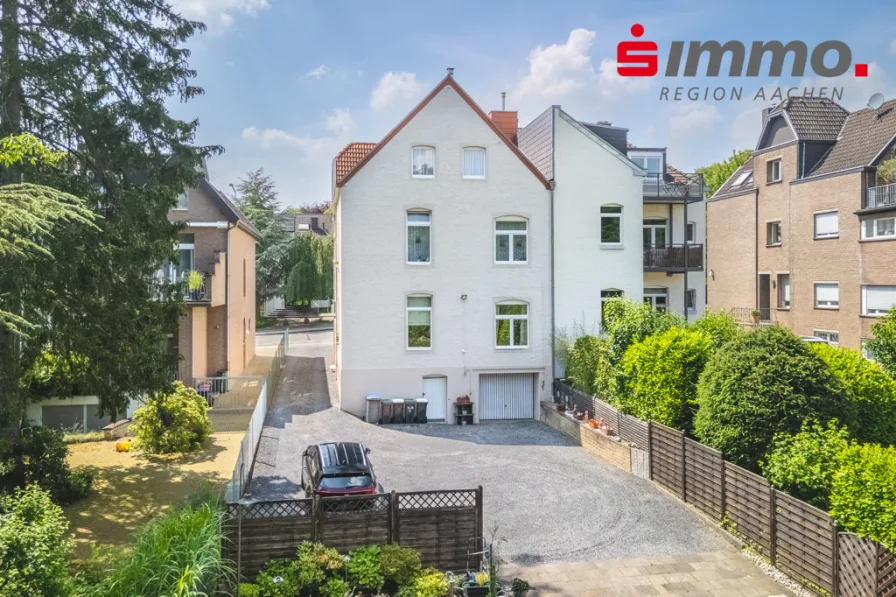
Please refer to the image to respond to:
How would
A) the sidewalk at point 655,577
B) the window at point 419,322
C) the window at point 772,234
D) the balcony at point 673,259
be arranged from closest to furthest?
the sidewalk at point 655,577 → the window at point 419,322 → the balcony at point 673,259 → the window at point 772,234

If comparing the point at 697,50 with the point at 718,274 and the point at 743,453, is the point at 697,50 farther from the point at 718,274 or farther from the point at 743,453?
the point at 718,274

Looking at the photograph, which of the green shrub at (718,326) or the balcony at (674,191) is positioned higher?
the balcony at (674,191)

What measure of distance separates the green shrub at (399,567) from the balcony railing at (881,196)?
2648 cm

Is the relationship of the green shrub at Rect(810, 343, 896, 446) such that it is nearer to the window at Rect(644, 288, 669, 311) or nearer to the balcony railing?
the window at Rect(644, 288, 669, 311)

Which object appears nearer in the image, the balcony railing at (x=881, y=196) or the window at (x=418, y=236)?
the window at (x=418, y=236)

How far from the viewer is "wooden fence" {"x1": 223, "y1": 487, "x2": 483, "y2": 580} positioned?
34.6 feet

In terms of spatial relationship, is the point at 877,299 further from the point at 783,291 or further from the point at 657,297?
the point at 657,297

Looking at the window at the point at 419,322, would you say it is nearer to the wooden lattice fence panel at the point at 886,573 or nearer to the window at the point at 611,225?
the window at the point at 611,225

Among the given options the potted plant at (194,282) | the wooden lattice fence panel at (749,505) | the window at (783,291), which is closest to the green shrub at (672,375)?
the wooden lattice fence panel at (749,505)

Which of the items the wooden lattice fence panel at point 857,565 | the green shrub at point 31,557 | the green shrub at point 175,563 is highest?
the green shrub at point 31,557

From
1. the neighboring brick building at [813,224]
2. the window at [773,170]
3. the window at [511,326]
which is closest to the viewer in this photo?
the window at [511,326]

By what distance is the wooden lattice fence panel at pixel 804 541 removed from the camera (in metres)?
10.3

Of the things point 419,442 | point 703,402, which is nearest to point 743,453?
point 703,402

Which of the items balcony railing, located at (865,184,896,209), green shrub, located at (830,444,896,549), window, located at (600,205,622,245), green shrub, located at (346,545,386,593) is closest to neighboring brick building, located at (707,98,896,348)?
balcony railing, located at (865,184,896,209)
